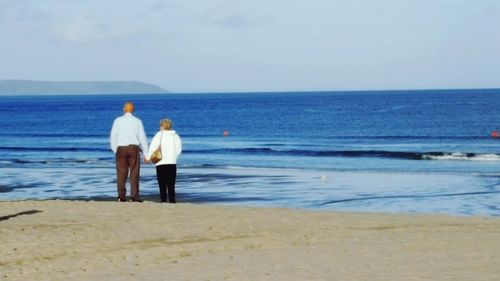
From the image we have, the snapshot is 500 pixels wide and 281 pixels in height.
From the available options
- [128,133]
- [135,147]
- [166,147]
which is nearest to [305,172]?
[166,147]

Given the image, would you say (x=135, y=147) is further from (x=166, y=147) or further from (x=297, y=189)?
(x=297, y=189)

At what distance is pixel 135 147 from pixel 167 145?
584 millimetres

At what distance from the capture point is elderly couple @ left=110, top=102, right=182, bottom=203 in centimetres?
1477

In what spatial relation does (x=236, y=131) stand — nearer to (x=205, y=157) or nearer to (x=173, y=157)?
(x=205, y=157)

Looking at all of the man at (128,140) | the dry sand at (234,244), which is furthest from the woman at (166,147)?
the dry sand at (234,244)

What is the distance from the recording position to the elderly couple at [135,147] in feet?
48.4

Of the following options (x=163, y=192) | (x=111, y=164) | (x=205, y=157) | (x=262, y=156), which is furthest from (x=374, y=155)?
(x=163, y=192)

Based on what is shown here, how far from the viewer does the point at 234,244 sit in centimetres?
1149

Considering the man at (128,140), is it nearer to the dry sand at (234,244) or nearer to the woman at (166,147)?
the woman at (166,147)

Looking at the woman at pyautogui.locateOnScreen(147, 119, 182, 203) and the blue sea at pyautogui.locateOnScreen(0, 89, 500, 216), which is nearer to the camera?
the woman at pyautogui.locateOnScreen(147, 119, 182, 203)

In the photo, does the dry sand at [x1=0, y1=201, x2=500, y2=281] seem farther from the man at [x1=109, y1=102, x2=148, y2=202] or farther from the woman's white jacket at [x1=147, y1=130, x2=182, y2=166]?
the woman's white jacket at [x1=147, y1=130, x2=182, y2=166]

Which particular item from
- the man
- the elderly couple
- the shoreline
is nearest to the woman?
the elderly couple

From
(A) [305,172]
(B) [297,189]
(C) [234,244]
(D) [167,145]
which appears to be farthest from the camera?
(A) [305,172]

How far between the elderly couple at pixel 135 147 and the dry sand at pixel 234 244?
1.79ft
